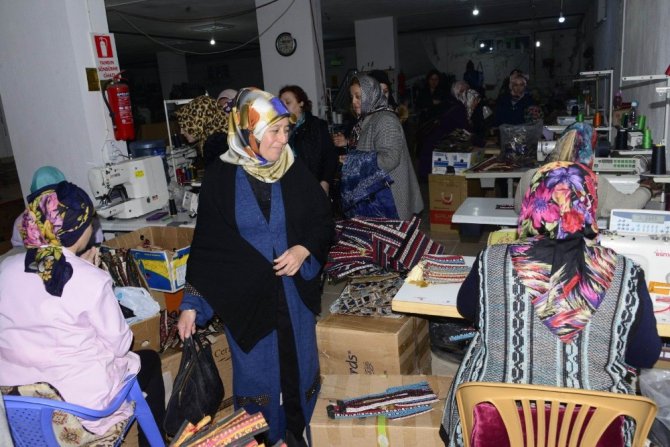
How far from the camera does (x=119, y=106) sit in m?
4.16

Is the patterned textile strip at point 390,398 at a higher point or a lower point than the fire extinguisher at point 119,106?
lower

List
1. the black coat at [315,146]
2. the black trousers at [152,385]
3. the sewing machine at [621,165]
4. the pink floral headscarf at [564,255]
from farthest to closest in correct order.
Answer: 1. the black coat at [315,146]
2. the sewing machine at [621,165]
3. the black trousers at [152,385]
4. the pink floral headscarf at [564,255]

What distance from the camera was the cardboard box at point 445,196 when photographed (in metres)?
5.85

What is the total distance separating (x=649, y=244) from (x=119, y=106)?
359 centimetres

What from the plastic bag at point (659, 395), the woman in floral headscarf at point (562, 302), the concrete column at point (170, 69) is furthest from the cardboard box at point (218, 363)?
the concrete column at point (170, 69)

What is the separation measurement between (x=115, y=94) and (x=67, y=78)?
1.13 feet

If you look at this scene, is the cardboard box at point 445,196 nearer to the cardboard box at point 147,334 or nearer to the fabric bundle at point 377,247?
the fabric bundle at point 377,247

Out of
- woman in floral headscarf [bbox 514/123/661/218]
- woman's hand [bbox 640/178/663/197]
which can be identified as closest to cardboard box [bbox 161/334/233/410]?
woman in floral headscarf [bbox 514/123/661/218]

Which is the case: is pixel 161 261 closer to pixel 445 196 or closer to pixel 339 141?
pixel 339 141

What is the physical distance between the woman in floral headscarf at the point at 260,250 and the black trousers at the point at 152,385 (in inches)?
15.4

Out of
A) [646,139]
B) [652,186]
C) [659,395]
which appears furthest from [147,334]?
[646,139]

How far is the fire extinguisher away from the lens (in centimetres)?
413

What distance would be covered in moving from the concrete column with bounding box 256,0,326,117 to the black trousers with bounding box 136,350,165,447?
5348 millimetres

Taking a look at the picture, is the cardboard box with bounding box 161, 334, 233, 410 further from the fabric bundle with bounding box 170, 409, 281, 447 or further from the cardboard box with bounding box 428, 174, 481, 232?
the cardboard box with bounding box 428, 174, 481, 232
